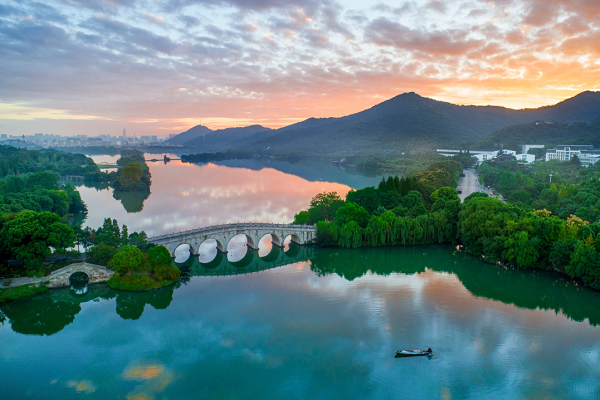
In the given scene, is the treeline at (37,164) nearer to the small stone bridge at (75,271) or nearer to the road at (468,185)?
the small stone bridge at (75,271)

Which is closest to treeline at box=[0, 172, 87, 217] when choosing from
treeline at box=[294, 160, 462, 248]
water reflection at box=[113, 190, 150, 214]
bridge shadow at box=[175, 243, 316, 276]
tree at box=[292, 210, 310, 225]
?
water reflection at box=[113, 190, 150, 214]

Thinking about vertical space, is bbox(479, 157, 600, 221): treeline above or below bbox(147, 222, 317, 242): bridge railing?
above

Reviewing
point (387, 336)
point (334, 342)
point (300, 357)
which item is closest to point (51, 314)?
point (300, 357)

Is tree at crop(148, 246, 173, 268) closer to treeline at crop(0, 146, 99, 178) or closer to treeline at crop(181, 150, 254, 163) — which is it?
treeline at crop(0, 146, 99, 178)

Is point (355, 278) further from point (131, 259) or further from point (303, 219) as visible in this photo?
point (131, 259)

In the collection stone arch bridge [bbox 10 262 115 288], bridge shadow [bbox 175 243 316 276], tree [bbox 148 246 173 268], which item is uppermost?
tree [bbox 148 246 173 268]

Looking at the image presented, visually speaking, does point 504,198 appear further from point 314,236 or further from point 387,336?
point 387,336
